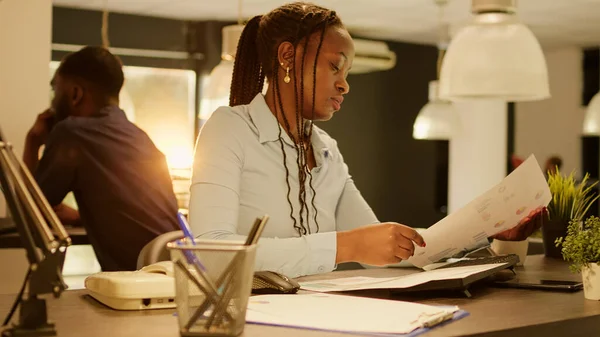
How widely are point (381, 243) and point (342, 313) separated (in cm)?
41

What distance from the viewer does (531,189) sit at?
176 cm

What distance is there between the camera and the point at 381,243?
5.56 feet

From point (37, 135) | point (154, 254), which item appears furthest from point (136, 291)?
point (37, 135)

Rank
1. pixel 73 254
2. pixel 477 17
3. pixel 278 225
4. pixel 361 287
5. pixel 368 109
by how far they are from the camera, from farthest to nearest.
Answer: pixel 368 109 → pixel 73 254 → pixel 477 17 → pixel 278 225 → pixel 361 287

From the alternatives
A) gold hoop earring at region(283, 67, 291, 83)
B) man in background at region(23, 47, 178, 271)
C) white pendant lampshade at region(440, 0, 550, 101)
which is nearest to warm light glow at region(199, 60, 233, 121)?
man in background at region(23, 47, 178, 271)

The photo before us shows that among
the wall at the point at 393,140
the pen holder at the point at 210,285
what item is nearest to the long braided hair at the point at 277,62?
the pen holder at the point at 210,285

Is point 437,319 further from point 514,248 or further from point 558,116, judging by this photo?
point 558,116

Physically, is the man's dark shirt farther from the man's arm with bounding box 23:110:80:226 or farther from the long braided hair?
the long braided hair

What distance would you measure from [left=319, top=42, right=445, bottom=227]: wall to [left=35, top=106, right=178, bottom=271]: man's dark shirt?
5.78 metres

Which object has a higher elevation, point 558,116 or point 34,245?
point 34,245

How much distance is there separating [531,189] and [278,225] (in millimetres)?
540

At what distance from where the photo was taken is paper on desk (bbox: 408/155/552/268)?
1707 mm

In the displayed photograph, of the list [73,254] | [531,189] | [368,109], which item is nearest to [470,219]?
[531,189]

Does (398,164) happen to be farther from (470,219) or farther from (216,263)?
(216,263)
